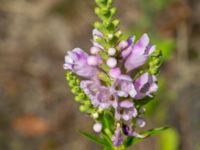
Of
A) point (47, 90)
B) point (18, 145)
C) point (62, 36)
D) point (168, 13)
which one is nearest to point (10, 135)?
point (18, 145)

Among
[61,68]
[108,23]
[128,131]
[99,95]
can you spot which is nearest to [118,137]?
[128,131]

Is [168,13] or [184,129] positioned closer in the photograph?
[184,129]

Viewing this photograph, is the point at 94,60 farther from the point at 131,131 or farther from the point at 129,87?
the point at 131,131

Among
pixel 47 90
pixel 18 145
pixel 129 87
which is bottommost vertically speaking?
pixel 18 145

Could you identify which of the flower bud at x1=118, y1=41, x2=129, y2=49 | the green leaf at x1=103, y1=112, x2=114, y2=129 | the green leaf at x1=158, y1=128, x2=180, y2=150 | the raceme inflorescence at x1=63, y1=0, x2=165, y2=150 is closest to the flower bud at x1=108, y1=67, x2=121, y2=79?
the raceme inflorescence at x1=63, y1=0, x2=165, y2=150

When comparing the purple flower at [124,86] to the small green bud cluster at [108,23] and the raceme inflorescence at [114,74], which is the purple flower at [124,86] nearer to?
the raceme inflorescence at [114,74]

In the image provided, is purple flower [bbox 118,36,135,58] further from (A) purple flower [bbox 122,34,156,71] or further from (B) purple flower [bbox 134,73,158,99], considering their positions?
(B) purple flower [bbox 134,73,158,99]

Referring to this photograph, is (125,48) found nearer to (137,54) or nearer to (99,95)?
(137,54)
